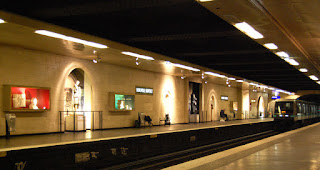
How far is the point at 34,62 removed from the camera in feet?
47.5

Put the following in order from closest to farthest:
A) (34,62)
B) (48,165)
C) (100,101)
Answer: (48,165), (34,62), (100,101)

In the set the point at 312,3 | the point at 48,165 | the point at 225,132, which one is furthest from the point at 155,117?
the point at 312,3

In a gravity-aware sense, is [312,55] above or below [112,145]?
above

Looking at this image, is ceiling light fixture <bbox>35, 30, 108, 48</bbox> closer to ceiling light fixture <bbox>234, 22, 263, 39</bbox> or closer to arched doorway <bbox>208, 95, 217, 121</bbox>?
ceiling light fixture <bbox>234, 22, 263, 39</bbox>

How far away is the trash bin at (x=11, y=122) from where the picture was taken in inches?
504

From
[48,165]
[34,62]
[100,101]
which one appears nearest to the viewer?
[48,165]

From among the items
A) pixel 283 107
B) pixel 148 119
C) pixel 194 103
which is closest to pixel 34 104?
pixel 148 119

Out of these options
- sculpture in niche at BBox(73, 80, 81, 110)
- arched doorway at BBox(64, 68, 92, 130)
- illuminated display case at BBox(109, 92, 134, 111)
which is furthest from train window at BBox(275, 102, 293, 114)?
sculpture in niche at BBox(73, 80, 81, 110)

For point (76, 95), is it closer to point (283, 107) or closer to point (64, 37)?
point (64, 37)

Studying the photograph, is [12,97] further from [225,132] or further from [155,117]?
[225,132]

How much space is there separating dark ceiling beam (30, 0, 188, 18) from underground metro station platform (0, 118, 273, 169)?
11.1 ft

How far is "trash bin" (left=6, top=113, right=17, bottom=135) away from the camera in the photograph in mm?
12789

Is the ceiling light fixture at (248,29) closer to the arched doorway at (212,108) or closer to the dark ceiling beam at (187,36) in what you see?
the dark ceiling beam at (187,36)

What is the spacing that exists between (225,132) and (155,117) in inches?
169
